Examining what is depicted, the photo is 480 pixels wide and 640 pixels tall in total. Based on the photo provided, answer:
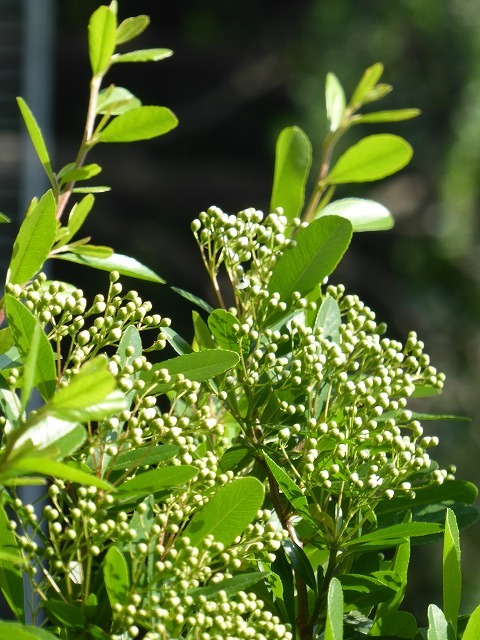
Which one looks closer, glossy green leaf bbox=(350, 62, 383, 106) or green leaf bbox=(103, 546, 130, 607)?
green leaf bbox=(103, 546, 130, 607)

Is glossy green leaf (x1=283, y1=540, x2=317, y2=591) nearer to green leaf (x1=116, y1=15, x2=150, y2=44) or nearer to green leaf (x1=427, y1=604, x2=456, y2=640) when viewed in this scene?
Answer: green leaf (x1=427, y1=604, x2=456, y2=640)

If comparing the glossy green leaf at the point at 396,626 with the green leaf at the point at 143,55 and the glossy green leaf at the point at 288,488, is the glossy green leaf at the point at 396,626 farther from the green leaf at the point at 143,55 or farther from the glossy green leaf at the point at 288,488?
the green leaf at the point at 143,55

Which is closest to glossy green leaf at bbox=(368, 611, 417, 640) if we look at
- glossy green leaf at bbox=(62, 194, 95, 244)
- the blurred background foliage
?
glossy green leaf at bbox=(62, 194, 95, 244)

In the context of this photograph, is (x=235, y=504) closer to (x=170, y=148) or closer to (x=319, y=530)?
(x=319, y=530)

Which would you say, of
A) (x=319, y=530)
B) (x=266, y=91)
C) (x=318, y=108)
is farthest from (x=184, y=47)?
(x=319, y=530)

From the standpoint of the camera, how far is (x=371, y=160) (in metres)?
0.48

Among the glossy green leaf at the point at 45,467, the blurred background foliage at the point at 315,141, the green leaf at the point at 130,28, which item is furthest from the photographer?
the blurred background foliage at the point at 315,141

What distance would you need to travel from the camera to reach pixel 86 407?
241 millimetres

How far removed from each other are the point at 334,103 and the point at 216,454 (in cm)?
22

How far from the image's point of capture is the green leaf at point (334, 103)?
52 centimetres

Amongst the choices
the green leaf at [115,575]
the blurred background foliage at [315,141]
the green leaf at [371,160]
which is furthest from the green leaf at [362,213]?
the blurred background foliage at [315,141]

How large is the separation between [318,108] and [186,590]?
3.67 meters

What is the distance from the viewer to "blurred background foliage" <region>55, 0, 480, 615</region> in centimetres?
375

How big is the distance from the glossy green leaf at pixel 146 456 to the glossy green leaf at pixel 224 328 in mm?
62
